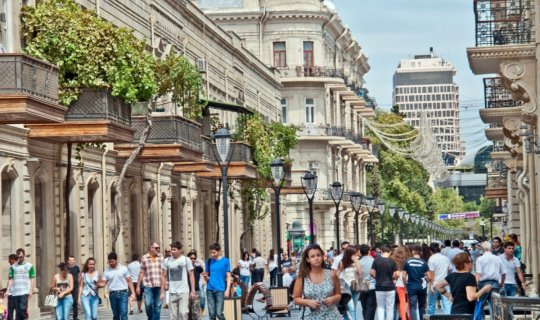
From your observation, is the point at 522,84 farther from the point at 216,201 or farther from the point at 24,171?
the point at 216,201

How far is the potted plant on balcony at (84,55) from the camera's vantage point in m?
31.3

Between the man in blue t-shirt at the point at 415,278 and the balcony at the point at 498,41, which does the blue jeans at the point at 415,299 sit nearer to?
the man in blue t-shirt at the point at 415,278

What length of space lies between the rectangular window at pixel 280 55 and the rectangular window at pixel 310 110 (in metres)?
2.77

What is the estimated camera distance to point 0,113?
1007 inches

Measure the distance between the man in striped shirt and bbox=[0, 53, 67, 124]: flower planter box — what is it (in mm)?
3145

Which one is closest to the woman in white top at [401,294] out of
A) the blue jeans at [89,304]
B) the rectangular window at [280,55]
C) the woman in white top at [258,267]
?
the blue jeans at [89,304]

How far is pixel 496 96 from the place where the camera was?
128 feet

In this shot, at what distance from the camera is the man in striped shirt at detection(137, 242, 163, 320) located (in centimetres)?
2642

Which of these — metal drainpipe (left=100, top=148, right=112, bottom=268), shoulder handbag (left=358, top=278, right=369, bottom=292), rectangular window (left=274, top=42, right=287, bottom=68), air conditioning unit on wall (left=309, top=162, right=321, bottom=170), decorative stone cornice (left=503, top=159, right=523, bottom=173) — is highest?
rectangular window (left=274, top=42, right=287, bottom=68)

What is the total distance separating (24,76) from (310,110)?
5822 centimetres

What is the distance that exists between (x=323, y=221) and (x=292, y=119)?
21.4 feet

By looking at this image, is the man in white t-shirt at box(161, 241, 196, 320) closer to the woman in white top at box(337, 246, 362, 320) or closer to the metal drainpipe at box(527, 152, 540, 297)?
the woman in white top at box(337, 246, 362, 320)

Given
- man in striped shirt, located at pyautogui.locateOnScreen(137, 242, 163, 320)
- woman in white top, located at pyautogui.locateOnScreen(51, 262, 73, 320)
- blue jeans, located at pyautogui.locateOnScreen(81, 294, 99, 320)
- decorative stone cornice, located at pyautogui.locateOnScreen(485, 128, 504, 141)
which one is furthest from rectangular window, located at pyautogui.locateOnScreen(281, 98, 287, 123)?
woman in white top, located at pyautogui.locateOnScreen(51, 262, 73, 320)

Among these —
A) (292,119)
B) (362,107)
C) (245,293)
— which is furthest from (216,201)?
(362,107)
